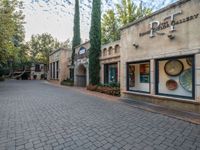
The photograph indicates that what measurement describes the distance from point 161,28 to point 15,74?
4575 cm

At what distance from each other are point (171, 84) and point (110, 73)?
719cm

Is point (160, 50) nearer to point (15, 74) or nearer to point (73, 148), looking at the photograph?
point (73, 148)

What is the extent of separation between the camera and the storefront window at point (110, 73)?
549 inches

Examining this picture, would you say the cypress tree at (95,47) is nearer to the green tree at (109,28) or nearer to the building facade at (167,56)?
the building facade at (167,56)

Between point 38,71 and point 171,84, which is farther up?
point 38,71

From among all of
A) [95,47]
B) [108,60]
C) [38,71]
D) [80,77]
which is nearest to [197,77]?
[108,60]

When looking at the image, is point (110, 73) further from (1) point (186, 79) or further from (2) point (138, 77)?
(1) point (186, 79)

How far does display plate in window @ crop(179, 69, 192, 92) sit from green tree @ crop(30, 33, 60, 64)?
4222cm

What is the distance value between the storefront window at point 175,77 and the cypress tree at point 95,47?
781 cm

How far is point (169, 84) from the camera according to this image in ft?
26.6

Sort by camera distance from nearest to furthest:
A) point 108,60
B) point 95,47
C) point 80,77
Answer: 1. point 108,60
2. point 95,47
3. point 80,77

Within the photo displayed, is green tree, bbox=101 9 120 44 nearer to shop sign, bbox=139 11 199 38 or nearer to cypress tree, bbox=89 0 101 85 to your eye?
cypress tree, bbox=89 0 101 85

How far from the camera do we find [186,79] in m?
7.36

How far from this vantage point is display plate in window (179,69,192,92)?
7.11 metres
